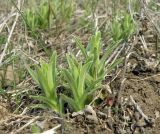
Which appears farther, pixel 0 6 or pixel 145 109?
pixel 0 6

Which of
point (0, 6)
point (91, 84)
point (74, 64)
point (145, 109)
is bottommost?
point (145, 109)

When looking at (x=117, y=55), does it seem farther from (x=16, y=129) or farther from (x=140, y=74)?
(x=16, y=129)

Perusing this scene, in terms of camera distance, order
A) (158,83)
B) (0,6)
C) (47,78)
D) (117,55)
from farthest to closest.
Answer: (0,6) < (117,55) < (158,83) < (47,78)

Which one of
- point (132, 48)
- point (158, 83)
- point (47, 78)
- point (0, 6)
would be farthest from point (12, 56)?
point (0, 6)

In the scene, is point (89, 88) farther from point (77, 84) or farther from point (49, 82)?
point (49, 82)

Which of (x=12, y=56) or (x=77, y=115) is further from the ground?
(x=12, y=56)

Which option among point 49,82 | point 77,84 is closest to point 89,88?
point 77,84

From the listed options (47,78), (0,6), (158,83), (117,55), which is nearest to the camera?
(47,78)
